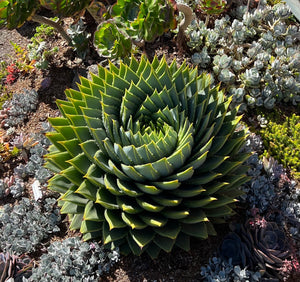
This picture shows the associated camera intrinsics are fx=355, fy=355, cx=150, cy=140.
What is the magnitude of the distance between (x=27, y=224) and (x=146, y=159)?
4.82 ft

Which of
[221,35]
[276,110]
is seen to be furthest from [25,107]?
[276,110]

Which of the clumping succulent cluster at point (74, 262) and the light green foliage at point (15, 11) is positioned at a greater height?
the light green foliage at point (15, 11)

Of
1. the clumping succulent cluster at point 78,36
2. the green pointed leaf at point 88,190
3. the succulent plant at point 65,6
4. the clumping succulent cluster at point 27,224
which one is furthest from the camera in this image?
the clumping succulent cluster at point 78,36

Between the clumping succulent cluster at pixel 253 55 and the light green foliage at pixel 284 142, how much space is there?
250 millimetres

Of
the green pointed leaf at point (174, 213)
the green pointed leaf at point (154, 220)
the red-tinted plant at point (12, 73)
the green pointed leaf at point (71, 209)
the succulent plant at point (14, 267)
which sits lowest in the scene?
the succulent plant at point (14, 267)

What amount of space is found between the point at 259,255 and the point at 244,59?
6.99 feet

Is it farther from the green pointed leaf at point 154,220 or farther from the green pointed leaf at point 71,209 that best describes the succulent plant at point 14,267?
the green pointed leaf at point 154,220

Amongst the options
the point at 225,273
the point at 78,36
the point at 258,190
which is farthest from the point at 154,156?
the point at 78,36

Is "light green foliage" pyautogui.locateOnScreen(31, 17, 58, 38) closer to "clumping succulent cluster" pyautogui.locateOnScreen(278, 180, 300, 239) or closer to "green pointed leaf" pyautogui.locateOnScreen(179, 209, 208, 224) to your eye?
"green pointed leaf" pyautogui.locateOnScreen(179, 209, 208, 224)

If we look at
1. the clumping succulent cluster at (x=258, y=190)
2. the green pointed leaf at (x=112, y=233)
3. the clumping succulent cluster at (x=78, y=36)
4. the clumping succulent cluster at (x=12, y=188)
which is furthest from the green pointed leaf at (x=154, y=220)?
the clumping succulent cluster at (x=78, y=36)

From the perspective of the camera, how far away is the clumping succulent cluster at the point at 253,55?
12.5ft

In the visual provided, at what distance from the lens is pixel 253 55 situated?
156 inches

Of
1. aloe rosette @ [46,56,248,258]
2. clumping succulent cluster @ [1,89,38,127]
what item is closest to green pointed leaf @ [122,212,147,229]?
aloe rosette @ [46,56,248,258]

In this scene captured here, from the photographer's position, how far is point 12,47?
190 inches
